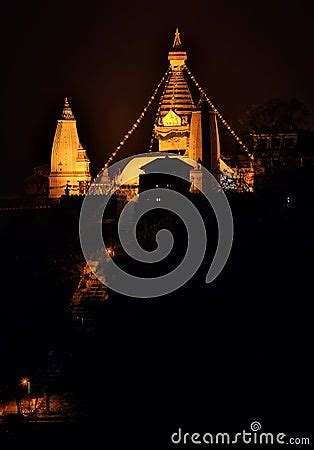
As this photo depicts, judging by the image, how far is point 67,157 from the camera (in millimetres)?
66750

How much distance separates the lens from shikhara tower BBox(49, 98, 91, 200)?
6638 cm

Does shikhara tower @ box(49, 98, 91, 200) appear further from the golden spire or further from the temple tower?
the temple tower

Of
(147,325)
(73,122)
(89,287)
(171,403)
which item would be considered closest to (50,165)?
(73,122)

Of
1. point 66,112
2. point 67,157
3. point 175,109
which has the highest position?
point 175,109

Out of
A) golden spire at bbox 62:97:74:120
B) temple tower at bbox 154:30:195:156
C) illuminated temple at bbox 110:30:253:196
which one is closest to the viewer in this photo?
illuminated temple at bbox 110:30:253:196

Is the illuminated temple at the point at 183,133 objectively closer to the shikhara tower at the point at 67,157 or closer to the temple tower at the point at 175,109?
the temple tower at the point at 175,109

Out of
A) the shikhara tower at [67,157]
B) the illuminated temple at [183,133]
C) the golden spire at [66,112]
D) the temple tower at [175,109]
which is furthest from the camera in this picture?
the golden spire at [66,112]

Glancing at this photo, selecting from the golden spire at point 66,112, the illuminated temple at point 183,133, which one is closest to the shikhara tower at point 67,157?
the golden spire at point 66,112

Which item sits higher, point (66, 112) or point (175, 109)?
point (175, 109)

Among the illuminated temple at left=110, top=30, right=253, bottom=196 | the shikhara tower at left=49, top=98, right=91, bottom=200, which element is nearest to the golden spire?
the shikhara tower at left=49, top=98, right=91, bottom=200

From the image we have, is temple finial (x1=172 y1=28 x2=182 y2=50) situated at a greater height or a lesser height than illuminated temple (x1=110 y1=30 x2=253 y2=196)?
greater

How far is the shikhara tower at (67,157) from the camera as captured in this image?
2613 inches

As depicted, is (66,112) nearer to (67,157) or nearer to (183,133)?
(67,157)

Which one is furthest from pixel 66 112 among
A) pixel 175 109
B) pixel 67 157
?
pixel 175 109
